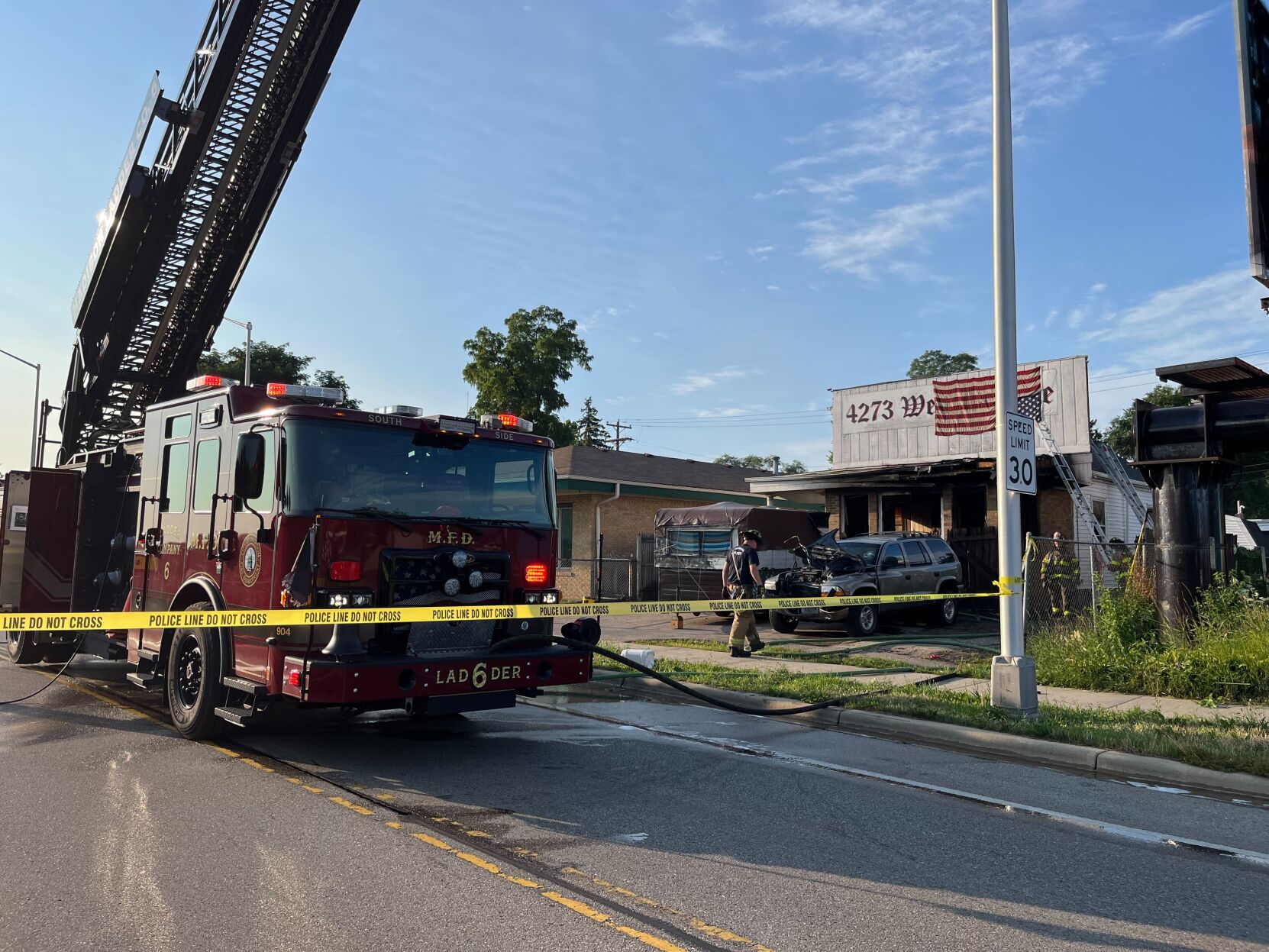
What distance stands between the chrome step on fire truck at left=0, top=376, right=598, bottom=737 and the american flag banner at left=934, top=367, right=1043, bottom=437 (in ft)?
46.4

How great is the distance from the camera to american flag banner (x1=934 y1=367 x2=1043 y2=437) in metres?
19.3

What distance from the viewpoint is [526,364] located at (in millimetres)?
35500

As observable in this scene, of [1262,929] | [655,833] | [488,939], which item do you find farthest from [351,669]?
[1262,929]

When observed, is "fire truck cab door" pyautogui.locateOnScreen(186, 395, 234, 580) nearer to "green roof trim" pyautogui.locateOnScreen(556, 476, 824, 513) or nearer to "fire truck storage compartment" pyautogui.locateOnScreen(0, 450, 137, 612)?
"fire truck storage compartment" pyautogui.locateOnScreen(0, 450, 137, 612)

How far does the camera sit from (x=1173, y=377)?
443 inches

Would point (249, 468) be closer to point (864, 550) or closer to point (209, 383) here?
point (209, 383)

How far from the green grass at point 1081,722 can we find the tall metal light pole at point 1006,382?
0.33 m

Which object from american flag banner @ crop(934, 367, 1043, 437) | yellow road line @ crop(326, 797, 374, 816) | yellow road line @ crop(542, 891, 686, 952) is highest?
american flag banner @ crop(934, 367, 1043, 437)

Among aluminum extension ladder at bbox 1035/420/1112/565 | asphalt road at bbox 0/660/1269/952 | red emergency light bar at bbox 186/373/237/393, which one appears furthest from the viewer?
aluminum extension ladder at bbox 1035/420/1112/565

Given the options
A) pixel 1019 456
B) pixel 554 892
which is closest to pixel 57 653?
pixel 554 892

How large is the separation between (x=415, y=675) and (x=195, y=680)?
2.39 meters

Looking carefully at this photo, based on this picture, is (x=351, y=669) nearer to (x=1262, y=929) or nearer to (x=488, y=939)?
(x=488, y=939)

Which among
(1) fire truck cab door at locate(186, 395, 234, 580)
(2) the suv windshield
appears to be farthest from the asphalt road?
(2) the suv windshield

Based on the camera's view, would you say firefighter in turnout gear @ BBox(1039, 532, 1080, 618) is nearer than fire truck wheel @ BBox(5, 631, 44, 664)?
No
